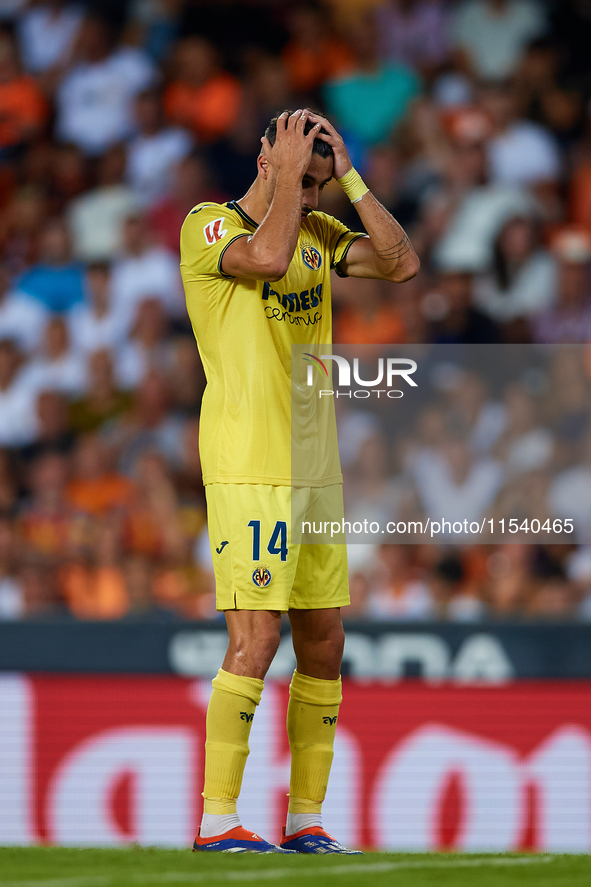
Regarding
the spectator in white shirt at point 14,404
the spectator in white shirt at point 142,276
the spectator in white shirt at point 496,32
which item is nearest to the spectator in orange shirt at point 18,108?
Result: the spectator in white shirt at point 142,276

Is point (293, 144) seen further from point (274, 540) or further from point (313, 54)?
point (313, 54)

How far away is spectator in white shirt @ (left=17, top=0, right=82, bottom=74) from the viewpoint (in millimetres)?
10500

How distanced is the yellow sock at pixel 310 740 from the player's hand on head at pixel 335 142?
159cm

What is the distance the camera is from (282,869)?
10.6 feet

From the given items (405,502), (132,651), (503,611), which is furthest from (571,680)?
(132,651)

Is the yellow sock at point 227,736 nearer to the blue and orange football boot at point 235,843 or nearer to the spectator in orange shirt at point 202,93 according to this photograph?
the blue and orange football boot at point 235,843

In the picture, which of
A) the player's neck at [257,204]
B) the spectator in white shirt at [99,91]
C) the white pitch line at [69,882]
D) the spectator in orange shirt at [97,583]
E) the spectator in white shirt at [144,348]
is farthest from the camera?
the spectator in white shirt at [99,91]

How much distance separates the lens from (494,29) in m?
9.43

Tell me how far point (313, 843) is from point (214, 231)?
6.22 feet

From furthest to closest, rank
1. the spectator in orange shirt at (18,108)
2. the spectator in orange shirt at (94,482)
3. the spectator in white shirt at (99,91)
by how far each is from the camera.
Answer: the spectator in orange shirt at (18,108) → the spectator in white shirt at (99,91) → the spectator in orange shirt at (94,482)

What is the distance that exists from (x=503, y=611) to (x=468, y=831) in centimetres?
122

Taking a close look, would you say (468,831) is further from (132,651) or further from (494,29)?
(494,29)

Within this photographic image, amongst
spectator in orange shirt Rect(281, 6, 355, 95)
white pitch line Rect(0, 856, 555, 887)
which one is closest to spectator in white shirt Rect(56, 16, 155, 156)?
spectator in orange shirt Rect(281, 6, 355, 95)

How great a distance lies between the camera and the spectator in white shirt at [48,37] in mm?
10500
